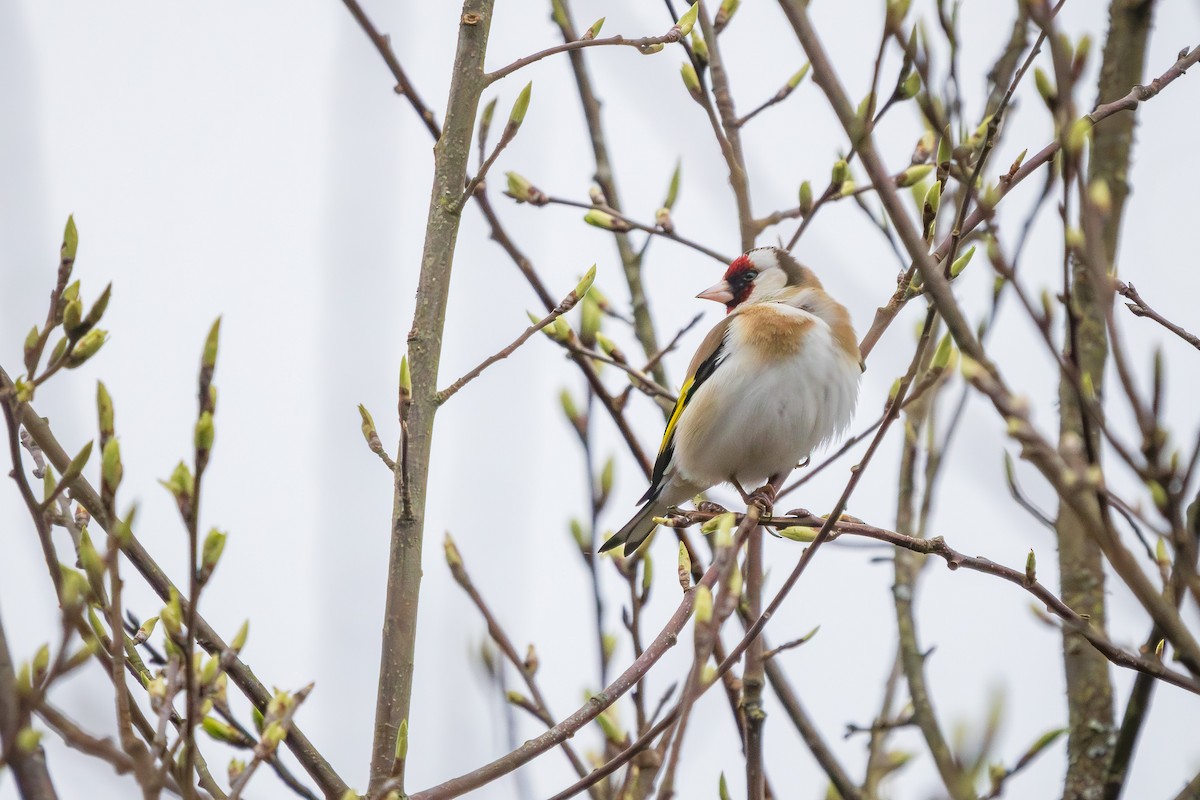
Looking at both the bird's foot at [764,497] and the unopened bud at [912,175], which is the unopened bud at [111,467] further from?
the unopened bud at [912,175]

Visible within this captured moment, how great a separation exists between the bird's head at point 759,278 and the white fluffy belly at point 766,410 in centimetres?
94

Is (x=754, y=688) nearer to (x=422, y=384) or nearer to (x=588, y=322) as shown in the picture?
(x=422, y=384)

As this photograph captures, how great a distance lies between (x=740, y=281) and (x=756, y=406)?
1.29 metres

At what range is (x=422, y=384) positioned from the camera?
2590 mm

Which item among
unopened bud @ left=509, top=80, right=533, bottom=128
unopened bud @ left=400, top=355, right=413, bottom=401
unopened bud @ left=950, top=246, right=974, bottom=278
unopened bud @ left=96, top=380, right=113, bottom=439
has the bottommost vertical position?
unopened bud @ left=96, top=380, right=113, bottom=439

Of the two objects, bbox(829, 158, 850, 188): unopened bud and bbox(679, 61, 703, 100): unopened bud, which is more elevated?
bbox(679, 61, 703, 100): unopened bud

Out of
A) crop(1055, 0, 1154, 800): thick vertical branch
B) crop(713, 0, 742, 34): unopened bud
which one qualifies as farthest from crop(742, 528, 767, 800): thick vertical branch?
crop(713, 0, 742, 34): unopened bud

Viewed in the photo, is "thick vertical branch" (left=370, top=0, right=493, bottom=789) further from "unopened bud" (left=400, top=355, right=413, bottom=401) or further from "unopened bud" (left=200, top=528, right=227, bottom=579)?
"unopened bud" (left=200, top=528, right=227, bottom=579)

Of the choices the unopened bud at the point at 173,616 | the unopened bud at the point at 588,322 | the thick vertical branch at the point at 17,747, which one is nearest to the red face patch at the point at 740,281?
the unopened bud at the point at 588,322

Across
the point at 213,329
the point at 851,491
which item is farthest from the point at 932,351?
the point at 213,329

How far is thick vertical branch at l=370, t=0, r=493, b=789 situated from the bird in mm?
1592

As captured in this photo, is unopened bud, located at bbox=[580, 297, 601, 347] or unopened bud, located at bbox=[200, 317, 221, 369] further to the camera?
unopened bud, located at bbox=[580, 297, 601, 347]

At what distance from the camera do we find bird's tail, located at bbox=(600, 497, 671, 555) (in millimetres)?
4070

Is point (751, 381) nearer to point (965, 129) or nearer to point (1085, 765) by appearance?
point (965, 129)
